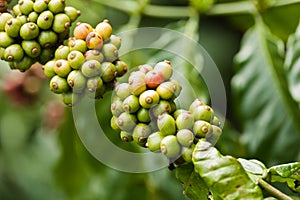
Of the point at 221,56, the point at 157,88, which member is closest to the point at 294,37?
the point at 157,88

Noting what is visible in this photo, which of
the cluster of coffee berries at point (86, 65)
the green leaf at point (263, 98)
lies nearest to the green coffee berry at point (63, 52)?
the cluster of coffee berries at point (86, 65)

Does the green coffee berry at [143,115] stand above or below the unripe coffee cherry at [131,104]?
below

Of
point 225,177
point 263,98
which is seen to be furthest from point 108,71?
point 263,98

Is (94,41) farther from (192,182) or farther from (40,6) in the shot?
(192,182)

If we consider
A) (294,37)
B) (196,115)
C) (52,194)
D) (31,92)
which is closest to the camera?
(196,115)

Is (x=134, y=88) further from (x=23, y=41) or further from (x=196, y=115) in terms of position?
(x=23, y=41)

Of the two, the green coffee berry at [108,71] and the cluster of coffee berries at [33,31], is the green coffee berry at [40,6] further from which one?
the green coffee berry at [108,71]
